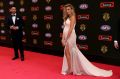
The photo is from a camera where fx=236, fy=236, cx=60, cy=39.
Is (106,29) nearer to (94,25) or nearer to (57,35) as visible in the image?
(94,25)

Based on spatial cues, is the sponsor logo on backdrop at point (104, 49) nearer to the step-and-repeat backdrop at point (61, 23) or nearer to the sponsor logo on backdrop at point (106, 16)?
the step-and-repeat backdrop at point (61, 23)

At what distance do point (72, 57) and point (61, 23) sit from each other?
2.07m

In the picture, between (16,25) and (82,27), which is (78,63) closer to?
(82,27)

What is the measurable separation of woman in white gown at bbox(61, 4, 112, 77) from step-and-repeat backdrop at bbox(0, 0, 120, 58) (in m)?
1.08

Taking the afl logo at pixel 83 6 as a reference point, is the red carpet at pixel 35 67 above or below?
below

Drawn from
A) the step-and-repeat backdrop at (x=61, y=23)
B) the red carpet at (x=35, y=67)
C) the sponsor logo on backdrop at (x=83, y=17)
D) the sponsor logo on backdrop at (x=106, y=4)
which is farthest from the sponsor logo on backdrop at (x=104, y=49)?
the sponsor logo on backdrop at (x=106, y=4)

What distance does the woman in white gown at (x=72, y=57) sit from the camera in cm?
507

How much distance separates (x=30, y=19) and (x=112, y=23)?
3071 mm

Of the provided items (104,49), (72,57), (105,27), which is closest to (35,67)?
(72,57)

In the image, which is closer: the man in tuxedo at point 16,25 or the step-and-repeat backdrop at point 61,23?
the step-and-repeat backdrop at point 61,23

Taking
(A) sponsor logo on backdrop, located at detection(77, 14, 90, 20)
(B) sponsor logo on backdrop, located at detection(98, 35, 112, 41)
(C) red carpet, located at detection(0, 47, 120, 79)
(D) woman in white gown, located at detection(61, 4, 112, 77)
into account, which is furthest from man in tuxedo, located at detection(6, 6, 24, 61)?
(B) sponsor logo on backdrop, located at detection(98, 35, 112, 41)

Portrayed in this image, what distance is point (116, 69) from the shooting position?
569cm

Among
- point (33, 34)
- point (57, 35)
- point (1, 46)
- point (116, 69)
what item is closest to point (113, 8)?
point (116, 69)

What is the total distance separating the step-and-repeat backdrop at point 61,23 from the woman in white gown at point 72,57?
1.08 metres
